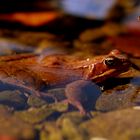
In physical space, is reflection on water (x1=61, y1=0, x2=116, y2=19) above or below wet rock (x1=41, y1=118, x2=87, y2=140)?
above

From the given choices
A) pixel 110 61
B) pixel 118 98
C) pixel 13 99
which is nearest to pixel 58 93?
pixel 13 99

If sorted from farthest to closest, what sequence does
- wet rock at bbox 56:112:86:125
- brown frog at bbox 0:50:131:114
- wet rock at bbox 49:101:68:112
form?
brown frog at bbox 0:50:131:114
wet rock at bbox 49:101:68:112
wet rock at bbox 56:112:86:125

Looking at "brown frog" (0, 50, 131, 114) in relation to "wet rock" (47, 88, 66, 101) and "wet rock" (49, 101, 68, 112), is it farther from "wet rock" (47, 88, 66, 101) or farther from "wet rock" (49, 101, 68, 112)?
"wet rock" (49, 101, 68, 112)

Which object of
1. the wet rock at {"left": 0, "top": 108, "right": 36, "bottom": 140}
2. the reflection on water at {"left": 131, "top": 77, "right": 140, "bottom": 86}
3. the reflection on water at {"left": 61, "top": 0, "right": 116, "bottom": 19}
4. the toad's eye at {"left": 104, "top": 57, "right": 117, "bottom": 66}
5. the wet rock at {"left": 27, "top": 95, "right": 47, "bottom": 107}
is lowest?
the wet rock at {"left": 0, "top": 108, "right": 36, "bottom": 140}

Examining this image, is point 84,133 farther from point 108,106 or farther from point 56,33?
point 56,33

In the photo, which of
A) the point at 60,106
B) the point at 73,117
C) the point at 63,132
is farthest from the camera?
the point at 60,106

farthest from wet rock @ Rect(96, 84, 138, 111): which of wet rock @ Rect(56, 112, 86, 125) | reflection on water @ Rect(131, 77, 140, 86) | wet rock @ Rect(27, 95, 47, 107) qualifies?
wet rock @ Rect(27, 95, 47, 107)

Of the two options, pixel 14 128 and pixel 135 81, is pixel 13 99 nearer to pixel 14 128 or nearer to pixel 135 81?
pixel 14 128
